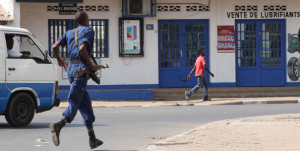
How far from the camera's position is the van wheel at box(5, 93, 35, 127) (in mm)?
14693

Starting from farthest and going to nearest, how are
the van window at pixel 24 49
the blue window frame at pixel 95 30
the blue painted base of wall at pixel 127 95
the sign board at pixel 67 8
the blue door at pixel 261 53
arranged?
the blue door at pixel 261 53 → the blue window frame at pixel 95 30 → the sign board at pixel 67 8 → the blue painted base of wall at pixel 127 95 → the van window at pixel 24 49

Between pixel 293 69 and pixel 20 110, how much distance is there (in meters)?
15.7

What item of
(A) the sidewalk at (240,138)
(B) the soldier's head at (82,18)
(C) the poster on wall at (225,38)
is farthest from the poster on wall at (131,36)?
(B) the soldier's head at (82,18)

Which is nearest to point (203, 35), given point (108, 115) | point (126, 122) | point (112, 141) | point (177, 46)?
point (177, 46)

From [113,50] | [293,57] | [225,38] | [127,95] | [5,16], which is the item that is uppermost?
[5,16]

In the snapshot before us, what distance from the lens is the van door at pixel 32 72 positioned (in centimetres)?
1473

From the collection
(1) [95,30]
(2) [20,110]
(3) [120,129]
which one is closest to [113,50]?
(1) [95,30]

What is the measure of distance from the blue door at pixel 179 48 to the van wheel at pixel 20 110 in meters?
13.4

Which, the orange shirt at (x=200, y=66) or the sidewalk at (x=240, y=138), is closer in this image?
the sidewalk at (x=240, y=138)

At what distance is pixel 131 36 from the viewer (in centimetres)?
2758

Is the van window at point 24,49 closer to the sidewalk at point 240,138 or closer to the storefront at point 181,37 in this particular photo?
the sidewalk at point 240,138

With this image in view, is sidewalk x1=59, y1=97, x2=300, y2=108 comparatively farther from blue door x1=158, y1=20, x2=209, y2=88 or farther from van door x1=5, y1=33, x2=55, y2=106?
van door x1=5, y1=33, x2=55, y2=106

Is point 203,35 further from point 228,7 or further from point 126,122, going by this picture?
point 126,122

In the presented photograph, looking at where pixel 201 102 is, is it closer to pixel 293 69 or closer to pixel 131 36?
pixel 131 36
